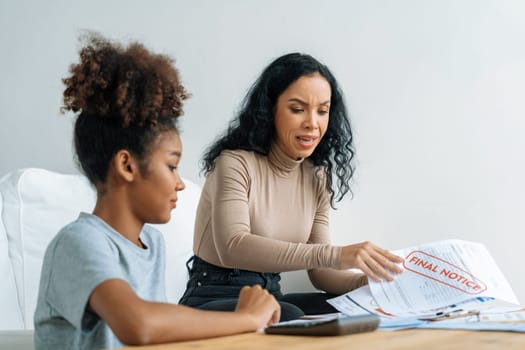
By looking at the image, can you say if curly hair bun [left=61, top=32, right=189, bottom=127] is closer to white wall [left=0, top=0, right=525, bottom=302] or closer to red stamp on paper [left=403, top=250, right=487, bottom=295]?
red stamp on paper [left=403, top=250, right=487, bottom=295]

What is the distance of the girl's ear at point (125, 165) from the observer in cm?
119

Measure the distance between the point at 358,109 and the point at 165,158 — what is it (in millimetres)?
1251

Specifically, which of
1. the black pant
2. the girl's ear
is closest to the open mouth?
the black pant

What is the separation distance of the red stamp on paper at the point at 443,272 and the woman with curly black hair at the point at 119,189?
1.42 feet

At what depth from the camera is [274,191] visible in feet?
6.39

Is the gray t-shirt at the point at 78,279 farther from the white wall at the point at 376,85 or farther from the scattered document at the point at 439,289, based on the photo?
the white wall at the point at 376,85

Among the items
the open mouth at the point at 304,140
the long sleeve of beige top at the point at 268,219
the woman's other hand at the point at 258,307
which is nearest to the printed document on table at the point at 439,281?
the long sleeve of beige top at the point at 268,219

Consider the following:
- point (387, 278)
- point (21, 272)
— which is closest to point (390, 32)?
point (387, 278)

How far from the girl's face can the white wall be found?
1.23m

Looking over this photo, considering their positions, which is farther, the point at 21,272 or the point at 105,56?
the point at 21,272

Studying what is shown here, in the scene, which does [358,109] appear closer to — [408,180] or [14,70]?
[408,180]

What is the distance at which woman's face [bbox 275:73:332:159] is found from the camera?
1.91 meters

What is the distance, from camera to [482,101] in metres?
2.30

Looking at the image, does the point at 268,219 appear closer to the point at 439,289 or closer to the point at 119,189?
the point at 439,289
